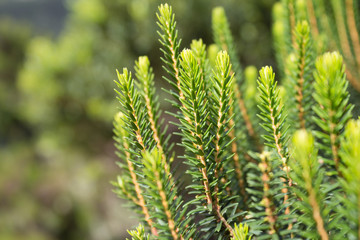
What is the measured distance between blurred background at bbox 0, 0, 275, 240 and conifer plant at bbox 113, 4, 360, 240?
12.0 ft

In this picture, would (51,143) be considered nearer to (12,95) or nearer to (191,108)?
(12,95)

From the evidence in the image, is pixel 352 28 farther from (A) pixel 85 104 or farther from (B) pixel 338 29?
(A) pixel 85 104

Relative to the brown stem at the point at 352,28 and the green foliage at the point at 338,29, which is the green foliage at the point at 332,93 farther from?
the brown stem at the point at 352,28

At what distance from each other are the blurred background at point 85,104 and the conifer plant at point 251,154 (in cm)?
367

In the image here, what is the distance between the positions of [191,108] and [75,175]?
22.7 ft

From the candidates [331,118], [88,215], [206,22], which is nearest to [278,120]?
[331,118]

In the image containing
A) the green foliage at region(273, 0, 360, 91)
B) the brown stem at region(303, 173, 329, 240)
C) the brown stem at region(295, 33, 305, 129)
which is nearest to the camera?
the brown stem at region(303, 173, 329, 240)

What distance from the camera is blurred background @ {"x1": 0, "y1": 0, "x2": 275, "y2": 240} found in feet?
15.5

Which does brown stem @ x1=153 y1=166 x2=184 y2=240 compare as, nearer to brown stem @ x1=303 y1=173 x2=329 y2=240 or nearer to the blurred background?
brown stem @ x1=303 y1=173 x2=329 y2=240

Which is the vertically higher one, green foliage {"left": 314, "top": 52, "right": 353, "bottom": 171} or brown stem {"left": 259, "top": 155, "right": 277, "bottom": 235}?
green foliage {"left": 314, "top": 52, "right": 353, "bottom": 171}

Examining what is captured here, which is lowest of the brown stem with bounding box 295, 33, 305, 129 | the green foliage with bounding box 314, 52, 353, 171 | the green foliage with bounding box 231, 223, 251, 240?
the green foliage with bounding box 231, 223, 251, 240

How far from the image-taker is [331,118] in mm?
447

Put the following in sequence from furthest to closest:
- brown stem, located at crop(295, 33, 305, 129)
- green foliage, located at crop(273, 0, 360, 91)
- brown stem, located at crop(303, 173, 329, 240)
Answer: green foliage, located at crop(273, 0, 360, 91), brown stem, located at crop(295, 33, 305, 129), brown stem, located at crop(303, 173, 329, 240)

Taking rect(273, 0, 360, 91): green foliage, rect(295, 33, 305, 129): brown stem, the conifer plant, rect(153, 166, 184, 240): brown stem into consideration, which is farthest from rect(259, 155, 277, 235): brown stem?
rect(273, 0, 360, 91): green foliage
